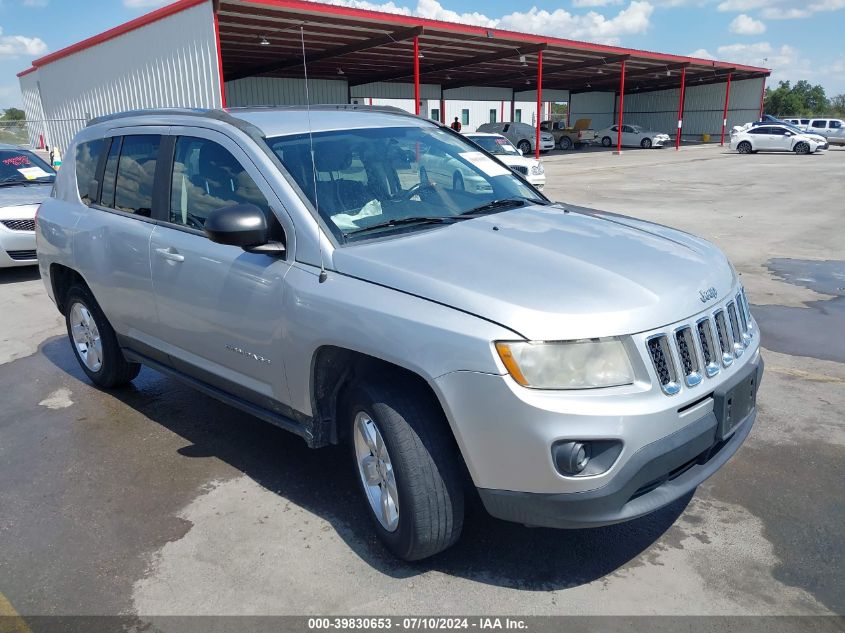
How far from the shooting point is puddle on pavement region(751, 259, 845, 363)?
5.90 meters

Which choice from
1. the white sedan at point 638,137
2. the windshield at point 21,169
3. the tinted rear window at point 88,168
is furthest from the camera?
the white sedan at point 638,137

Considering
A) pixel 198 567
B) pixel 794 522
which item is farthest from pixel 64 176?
pixel 794 522

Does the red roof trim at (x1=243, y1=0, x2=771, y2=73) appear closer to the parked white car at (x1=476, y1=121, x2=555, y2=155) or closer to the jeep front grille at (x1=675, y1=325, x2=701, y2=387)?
the parked white car at (x1=476, y1=121, x2=555, y2=155)

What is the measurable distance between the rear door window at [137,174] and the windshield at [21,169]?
21.4 feet

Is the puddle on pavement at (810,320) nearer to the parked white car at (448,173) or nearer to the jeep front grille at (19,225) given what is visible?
the parked white car at (448,173)

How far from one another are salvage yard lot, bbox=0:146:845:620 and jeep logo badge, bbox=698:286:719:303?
114cm

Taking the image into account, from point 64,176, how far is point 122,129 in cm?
91

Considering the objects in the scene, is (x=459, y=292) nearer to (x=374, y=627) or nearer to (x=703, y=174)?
(x=374, y=627)

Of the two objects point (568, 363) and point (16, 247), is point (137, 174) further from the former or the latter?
point (16, 247)

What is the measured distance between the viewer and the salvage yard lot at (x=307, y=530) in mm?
2875

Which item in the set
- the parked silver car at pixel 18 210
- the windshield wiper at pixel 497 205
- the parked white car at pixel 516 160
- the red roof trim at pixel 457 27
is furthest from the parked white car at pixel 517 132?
the windshield wiper at pixel 497 205

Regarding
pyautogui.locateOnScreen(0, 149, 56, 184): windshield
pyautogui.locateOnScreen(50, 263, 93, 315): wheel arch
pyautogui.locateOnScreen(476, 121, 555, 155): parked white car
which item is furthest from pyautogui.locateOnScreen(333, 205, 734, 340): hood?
pyautogui.locateOnScreen(476, 121, 555, 155): parked white car

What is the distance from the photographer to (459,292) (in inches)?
104

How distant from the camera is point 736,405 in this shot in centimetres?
292
